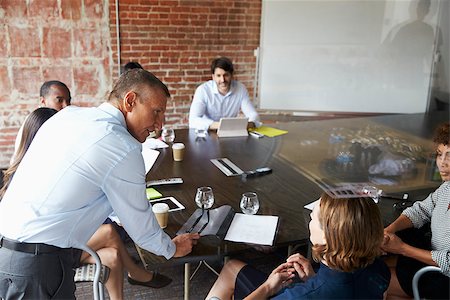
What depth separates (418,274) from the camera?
1681 millimetres

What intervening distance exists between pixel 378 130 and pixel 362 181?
122 cm

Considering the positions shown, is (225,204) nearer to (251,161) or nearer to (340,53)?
(251,161)

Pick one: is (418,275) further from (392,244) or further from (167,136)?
(167,136)

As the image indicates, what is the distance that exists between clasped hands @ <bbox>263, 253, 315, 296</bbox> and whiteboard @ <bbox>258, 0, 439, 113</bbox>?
365 centimetres

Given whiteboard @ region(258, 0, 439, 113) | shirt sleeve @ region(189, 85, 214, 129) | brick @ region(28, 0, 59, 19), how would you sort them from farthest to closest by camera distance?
1. whiteboard @ region(258, 0, 439, 113)
2. brick @ region(28, 0, 59, 19)
3. shirt sleeve @ region(189, 85, 214, 129)

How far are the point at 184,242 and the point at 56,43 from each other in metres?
3.28

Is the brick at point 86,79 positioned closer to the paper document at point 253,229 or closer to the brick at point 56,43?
the brick at point 56,43

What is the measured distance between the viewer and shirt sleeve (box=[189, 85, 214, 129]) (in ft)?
11.3

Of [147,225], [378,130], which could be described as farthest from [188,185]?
[378,130]

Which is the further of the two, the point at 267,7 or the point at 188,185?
the point at 267,7

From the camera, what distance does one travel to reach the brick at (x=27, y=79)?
423 cm

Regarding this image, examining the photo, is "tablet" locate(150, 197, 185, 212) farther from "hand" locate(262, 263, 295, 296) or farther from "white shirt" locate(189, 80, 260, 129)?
"white shirt" locate(189, 80, 260, 129)

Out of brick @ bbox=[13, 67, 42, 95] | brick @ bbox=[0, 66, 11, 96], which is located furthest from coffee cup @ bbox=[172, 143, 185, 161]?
brick @ bbox=[0, 66, 11, 96]

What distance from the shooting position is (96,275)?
1803 mm
